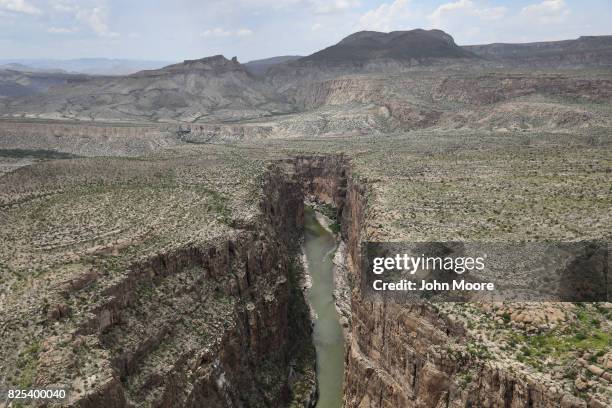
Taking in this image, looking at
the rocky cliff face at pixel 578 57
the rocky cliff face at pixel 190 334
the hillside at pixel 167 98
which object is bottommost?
the rocky cliff face at pixel 190 334

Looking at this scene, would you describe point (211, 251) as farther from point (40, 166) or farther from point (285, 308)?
point (40, 166)

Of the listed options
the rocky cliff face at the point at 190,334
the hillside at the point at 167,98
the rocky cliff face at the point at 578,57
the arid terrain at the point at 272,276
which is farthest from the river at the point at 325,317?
the rocky cliff face at the point at 578,57

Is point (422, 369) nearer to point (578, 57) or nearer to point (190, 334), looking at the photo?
point (190, 334)

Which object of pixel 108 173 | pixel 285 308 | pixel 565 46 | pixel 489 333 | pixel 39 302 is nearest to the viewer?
pixel 489 333

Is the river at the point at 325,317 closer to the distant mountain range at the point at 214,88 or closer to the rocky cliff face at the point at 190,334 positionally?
the rocky cliff face at the point at 190,334

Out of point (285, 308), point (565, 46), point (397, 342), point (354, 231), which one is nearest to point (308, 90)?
point (565, 46)

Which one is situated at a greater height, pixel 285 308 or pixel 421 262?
pixel 421 262

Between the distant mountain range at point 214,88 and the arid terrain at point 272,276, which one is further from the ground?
the distant mountain range at point 214,88

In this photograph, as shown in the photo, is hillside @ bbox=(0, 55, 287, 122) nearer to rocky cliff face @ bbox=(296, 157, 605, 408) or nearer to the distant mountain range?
the distant mountain range

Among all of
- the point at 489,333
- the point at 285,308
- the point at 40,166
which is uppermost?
the point at 40,166
